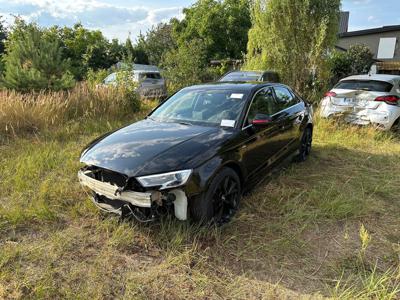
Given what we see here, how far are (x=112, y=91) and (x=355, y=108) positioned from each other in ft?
21.1

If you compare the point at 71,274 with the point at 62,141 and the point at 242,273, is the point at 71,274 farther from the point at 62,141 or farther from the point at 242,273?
the point at 62,141

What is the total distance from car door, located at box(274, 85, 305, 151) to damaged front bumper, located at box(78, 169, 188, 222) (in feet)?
7.24

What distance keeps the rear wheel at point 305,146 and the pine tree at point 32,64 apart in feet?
22.9

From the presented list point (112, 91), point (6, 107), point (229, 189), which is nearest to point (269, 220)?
point (229, 189)

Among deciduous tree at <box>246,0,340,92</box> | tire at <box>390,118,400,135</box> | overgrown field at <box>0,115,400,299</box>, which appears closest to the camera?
overgrown field at <box>0,115,400,299</box>

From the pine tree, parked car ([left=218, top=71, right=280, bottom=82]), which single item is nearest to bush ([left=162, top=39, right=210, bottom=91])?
parked car ([left=218, top=71, right=280, bottom=82])

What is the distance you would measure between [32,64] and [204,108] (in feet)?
26.2

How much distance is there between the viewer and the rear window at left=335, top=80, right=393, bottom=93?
7191mm

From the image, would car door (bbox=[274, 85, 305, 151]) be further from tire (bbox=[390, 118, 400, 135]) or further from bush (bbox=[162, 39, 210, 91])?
bush (bbox=[162, 39, 210, 91])

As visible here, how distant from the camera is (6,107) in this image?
702 centimetres

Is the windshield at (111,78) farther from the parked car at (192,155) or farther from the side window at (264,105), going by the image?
the side window at (264,105)

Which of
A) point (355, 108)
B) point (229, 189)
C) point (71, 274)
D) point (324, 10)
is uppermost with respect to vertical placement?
point (324, 10)

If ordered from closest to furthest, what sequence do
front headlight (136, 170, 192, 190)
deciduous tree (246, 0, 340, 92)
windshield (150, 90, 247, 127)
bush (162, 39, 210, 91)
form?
front headlight (136, 170, 192, 190) < windshield (150, 90, 247, 127) < deciduous tree (246, 0, 340, 92) < bush (162, 39, 210, 91)

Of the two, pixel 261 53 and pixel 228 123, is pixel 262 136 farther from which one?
pixel 261 53
